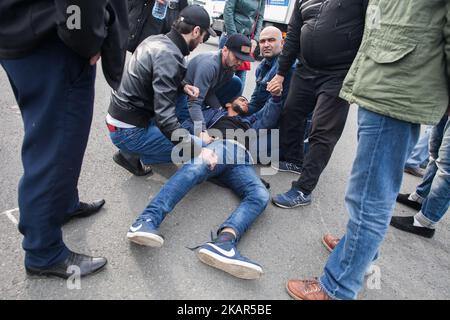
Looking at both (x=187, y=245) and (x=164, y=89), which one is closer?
(x=187, y=245)

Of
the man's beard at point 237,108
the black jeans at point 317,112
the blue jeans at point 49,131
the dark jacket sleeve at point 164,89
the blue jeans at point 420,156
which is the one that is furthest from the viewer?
the blue jeans at point 420,156

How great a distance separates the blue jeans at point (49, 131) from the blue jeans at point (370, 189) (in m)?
1.21

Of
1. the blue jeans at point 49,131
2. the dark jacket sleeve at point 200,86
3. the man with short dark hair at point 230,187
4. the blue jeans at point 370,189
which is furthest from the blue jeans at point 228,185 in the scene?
the blue jeans at point 370,189

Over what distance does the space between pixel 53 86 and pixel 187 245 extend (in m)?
1.14

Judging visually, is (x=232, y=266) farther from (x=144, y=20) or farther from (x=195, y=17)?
(x=144, y=20)

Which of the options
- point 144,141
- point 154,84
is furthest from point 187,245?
point 154,84

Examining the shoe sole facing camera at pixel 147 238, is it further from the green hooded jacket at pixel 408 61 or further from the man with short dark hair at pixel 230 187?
the green hooded jacket at pixel 408 61

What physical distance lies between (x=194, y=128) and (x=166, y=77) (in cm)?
66

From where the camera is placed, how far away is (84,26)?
1.17 meters

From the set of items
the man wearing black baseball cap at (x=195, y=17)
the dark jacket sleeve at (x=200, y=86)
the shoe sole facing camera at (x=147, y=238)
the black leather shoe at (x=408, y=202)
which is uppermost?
the man wearing black baseball cap at (x=195, y=17)

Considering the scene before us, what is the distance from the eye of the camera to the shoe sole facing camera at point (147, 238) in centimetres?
170

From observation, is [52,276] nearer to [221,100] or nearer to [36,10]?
[36,10]

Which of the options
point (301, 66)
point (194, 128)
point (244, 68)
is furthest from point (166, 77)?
point (244, 68)
